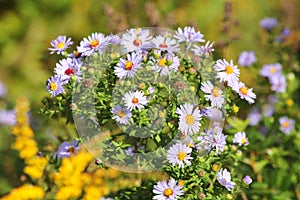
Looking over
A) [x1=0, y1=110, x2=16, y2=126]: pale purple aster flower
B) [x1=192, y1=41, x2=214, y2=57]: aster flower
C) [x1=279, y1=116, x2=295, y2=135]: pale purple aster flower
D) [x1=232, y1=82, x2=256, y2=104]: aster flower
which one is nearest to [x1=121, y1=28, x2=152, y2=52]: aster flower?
[x1=192, y1=41, x2=214, y2=57]: aster flower

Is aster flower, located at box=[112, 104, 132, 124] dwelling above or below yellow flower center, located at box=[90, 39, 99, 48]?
below

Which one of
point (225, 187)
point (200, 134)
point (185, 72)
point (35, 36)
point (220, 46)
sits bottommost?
point (225, 187)

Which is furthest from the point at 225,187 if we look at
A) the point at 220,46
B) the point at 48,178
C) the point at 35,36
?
the point at 35,36

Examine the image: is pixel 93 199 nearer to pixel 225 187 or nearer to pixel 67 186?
pixel 67 186

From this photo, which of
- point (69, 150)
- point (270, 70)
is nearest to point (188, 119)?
point (69, 150)

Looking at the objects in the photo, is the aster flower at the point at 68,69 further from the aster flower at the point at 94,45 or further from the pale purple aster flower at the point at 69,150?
the pale purple aster flower at the point at 69,150

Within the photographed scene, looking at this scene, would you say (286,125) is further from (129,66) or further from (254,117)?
(129,66)

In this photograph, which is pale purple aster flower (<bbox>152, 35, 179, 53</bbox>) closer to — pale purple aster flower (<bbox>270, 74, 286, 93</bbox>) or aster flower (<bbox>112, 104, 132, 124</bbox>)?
aster flower (<bbox>112, 104, 132, 124</bbox>)

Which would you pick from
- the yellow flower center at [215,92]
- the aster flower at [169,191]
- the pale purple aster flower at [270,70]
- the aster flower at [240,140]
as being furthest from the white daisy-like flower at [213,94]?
the pale purple aster flower at [270,70]
